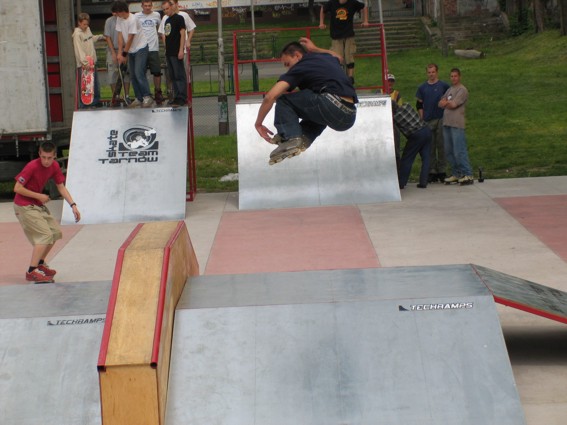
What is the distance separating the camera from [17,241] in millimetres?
14539

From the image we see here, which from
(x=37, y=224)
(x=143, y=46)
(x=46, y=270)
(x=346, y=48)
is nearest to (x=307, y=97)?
(x=37, y=224)

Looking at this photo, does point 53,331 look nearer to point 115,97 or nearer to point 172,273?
point 172,273

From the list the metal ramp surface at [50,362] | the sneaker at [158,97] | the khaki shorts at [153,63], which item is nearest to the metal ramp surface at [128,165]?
the sneaker at [158,97]

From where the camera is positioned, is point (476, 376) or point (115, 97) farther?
point (115, 97)

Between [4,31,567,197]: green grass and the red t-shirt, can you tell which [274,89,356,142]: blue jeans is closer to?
the red t-shirt

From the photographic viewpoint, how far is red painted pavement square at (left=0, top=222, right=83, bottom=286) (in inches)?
492

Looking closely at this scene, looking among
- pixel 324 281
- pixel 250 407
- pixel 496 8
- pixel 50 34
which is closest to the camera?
pixel 250 407

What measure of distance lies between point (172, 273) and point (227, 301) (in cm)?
49

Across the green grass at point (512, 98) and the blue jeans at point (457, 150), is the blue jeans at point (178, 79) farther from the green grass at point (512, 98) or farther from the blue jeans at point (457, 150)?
the green grass at point (512, 98)

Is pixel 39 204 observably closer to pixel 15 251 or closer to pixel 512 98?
pixel 15 251

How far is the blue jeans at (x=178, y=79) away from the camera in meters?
16.7

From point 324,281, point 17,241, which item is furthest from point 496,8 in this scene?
point 324,281

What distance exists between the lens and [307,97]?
9375mm

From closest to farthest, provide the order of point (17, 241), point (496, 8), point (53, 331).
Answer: point (53, 331) → point (17, 241) → point (496, 8)
